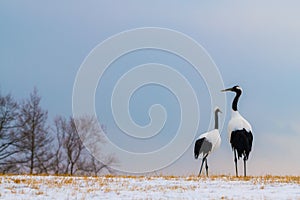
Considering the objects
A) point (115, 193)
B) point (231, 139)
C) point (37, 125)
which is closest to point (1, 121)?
point (37, 125)

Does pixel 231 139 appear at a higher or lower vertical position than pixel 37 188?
higher

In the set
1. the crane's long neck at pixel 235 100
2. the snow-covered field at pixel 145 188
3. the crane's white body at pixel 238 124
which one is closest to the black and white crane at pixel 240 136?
the crane's white body at pixel 238 124

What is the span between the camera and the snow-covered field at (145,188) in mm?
15766

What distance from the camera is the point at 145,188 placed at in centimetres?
1717

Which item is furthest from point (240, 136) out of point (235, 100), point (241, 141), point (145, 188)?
point (145, 188)

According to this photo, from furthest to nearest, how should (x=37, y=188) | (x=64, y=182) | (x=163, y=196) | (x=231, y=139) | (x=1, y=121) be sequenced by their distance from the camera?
(x=1, y=121) < (x=231, y=139) < (x=64, y=182) < (x=37, y=188) < (x=163, y=196)

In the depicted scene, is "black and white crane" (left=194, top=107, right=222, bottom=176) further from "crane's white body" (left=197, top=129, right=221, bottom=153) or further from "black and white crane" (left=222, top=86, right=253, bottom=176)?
"black and white crane" (left=222, top=86, right=253, bottom=176)

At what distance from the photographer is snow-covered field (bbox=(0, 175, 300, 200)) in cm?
1577

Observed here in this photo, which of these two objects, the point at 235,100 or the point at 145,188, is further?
the point at 235,100

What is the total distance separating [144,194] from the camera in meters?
15.9

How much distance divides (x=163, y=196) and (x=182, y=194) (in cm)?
74

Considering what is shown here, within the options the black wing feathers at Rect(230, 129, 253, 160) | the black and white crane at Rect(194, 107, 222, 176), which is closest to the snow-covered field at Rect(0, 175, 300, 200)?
the black wing feathers at Rect(230, 129, 253, 160)

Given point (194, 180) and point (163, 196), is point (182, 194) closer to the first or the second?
point (163, 196)

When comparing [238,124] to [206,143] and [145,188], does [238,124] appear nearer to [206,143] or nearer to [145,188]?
[206,143]
